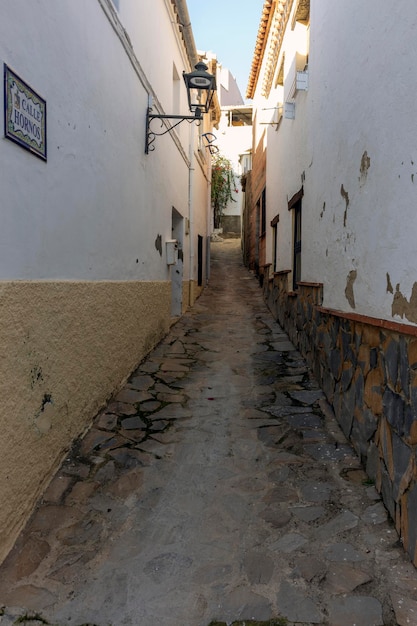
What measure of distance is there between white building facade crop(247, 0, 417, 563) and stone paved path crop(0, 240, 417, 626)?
0.29 meters

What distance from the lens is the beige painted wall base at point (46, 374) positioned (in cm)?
243

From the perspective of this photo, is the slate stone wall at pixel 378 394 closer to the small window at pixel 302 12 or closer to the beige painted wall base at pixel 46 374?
the beige painted wall base at pixel 46 374

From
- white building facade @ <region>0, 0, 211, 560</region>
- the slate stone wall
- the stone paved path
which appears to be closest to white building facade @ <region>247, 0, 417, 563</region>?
the slate stone wall

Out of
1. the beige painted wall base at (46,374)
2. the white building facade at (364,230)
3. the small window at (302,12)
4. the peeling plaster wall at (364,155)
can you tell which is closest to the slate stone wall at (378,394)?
the white building facade at (364,230)

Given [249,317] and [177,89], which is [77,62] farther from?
[249,317]

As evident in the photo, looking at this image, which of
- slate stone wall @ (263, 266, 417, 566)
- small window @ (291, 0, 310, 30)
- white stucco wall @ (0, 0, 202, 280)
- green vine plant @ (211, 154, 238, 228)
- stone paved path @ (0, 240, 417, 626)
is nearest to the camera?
stone paved path @ (0, 240, 417, 626)

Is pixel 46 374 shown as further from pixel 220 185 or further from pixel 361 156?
pixel 220 185

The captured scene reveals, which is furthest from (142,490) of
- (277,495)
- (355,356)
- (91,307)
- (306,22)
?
(306,22)

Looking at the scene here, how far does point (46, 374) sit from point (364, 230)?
2.63m

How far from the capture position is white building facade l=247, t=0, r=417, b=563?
2.48 m

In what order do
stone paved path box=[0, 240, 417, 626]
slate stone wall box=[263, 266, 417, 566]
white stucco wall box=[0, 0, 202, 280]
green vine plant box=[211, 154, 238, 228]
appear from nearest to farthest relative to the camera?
stone paved path box=[0, 240, 417, 626] → slate stone wall box=[263, 266, 417, 566] → white stucco wall box=[0, 0, 202, 280] → green vine plant box=[211, 154, 238, 228]

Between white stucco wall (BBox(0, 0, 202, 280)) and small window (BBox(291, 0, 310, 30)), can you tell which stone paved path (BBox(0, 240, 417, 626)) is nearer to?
white stucco wall (BBox(0, 0, 202, 280))

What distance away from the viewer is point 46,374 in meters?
2.91

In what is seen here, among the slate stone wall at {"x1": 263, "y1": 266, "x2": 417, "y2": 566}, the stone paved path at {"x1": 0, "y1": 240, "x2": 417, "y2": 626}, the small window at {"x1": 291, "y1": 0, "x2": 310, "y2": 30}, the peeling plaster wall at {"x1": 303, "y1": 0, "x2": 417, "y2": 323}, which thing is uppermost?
the small window at {"x1": 291, "y1": 0, "x2": 310, "y2": 30}
